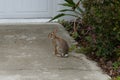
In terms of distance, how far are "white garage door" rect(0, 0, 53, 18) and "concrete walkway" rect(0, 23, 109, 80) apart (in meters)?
1.27

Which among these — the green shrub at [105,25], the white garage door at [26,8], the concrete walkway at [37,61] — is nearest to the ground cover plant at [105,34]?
the green shrub at [105,25]

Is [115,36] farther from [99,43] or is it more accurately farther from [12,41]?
[12,41]

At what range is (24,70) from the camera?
5488mm

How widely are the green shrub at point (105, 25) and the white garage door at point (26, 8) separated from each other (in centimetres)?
286

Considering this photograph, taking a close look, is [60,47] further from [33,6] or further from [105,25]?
[33,6]

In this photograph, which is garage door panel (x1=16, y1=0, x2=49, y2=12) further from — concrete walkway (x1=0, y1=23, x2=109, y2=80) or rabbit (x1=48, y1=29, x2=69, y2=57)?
rabbit (x1=48, y1=29, x2=69, y2=57)

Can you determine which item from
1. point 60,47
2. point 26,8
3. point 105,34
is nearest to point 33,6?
point 26,8

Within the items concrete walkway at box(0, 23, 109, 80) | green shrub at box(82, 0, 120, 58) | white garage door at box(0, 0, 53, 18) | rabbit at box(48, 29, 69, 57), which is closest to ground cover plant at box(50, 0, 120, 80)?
green shrub at box(82, 0, 120, 58)

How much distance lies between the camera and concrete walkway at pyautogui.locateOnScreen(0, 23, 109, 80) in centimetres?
528

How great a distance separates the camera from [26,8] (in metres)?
8.87

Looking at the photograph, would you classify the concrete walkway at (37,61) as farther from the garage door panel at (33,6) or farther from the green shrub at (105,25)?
the garage door panel at (33,6)

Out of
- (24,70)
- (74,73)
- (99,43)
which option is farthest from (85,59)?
(24,70)

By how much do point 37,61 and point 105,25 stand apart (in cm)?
121

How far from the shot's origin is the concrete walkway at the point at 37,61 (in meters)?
5.28
